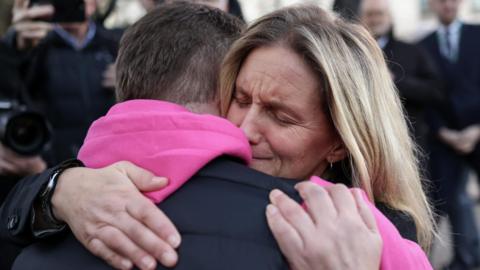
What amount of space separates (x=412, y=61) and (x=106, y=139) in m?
3.78

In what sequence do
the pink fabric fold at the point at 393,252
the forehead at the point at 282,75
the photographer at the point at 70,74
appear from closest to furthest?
the pink fabric fold at the point at 393,252 → the forehead at the point at 282,75 → the photographer at the point at 70,74

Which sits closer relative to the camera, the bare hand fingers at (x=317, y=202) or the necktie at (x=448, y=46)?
the bare hand fingers at (x=317, y=202)

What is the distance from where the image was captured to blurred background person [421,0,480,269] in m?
5.61

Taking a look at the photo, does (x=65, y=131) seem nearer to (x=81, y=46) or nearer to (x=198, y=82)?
(x=81, y=46)

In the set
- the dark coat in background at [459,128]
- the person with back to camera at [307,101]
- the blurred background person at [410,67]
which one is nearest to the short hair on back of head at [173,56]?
the person with back to camera at [307,101]

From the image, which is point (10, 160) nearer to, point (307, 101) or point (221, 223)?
point (307, 101)

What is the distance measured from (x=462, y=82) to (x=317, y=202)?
4.37m

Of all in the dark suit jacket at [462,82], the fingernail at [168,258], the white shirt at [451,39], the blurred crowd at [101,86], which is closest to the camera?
the fingernail at [168,258]

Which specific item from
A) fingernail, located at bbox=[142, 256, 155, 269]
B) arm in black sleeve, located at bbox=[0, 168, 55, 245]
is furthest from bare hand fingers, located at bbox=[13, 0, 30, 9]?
fingernail, located at bbox=[142, 256, 155, 269]

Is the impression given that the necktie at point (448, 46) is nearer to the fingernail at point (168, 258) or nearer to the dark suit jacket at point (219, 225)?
the dark suit jacket at point (219, 225)

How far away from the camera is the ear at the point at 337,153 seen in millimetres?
1951

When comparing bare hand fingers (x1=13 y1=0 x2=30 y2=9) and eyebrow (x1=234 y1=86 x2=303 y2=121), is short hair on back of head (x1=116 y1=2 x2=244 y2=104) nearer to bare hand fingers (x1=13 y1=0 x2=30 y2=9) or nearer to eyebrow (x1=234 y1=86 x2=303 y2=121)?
eyebrow (x1=234 y1=86 x2=303 y2=121)

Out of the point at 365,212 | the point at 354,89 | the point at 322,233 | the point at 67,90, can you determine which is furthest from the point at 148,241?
the point at 67,90

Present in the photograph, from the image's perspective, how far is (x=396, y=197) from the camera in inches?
77.8
